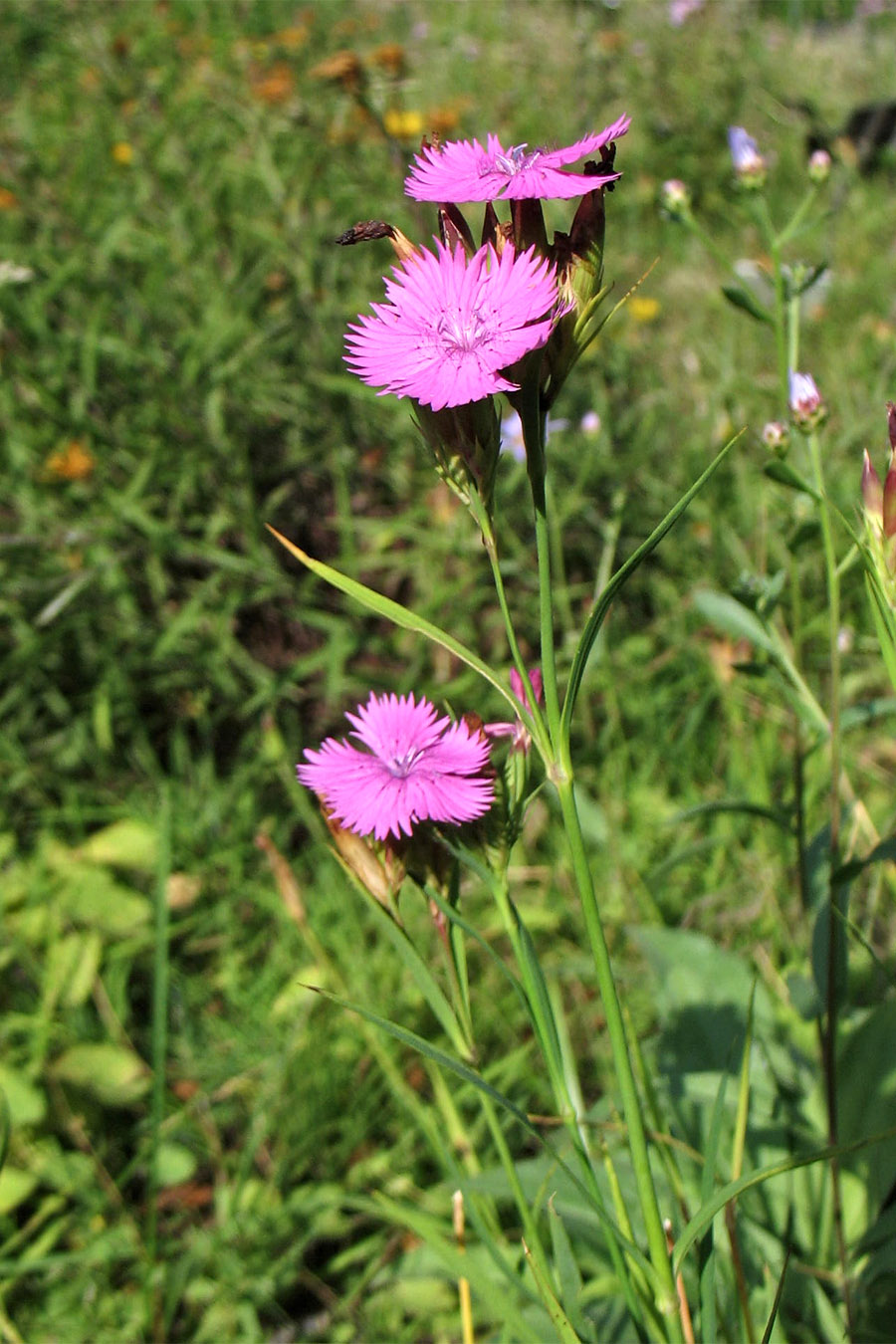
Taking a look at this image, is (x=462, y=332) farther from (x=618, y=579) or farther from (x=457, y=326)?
(x=618, y=579)

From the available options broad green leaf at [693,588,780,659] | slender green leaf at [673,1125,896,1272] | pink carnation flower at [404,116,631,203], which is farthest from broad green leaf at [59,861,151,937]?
pink carnation flower at [404,116,631,203]

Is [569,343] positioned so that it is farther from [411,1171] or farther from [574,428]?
[574,428]

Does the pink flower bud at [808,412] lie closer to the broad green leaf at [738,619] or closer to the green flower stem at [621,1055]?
the broad green leaf at [738,619]

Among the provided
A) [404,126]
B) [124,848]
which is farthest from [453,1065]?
[404,126]

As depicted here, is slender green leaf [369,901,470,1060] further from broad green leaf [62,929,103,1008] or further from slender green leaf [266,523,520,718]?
broad green leaf [62,929,103,1008]

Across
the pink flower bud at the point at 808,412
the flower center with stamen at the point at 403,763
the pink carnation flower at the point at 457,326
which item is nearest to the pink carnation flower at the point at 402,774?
the flower center with stamen at the point at 403,763

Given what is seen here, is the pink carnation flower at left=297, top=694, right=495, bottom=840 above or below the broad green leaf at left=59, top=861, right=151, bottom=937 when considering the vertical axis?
above
